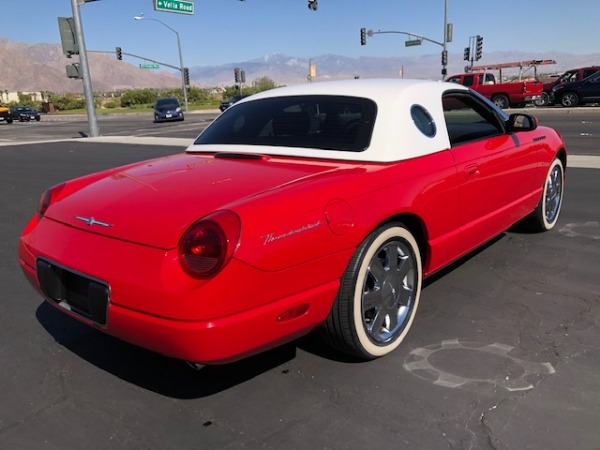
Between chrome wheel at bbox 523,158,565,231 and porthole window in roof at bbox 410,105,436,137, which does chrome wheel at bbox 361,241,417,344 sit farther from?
chrome wheel at bbox 523,158,565,231

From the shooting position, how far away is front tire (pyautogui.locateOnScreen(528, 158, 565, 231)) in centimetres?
484

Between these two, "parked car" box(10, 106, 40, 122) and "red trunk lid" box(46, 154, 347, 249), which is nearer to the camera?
"red trunk lid" box(46, 154, 347, 249)

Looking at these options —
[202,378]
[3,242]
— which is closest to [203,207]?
[202,378]

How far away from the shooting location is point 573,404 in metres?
2.39

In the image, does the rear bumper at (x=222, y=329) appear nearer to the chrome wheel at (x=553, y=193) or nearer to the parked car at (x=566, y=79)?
the chrome wheel at (x=553, y=193)

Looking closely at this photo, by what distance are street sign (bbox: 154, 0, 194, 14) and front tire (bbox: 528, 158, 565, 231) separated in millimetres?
22932

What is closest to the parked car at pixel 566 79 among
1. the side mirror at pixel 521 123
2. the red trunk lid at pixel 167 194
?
the side mirror at pixel 521 123

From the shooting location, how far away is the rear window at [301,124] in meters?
3.13

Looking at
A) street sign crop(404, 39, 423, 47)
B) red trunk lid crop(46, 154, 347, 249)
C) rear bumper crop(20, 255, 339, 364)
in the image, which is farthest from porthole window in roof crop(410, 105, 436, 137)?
street sign crop(404, 39, 423, 47)

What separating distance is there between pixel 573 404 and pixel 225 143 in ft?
8.47

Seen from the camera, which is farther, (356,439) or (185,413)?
(185,413)

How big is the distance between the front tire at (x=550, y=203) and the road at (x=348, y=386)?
1083 millimetres

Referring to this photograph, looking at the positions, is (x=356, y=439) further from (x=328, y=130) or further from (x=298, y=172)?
(x=328, y=130)

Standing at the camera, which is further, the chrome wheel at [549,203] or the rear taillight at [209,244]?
the chrome wheel at [549,203]
